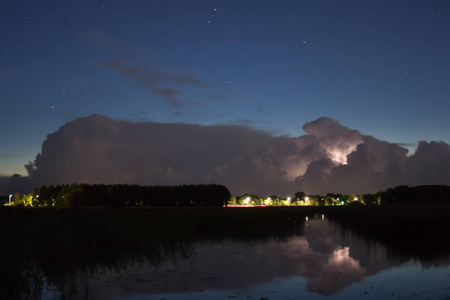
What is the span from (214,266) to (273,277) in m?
3.63

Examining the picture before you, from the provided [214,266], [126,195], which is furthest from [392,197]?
[214,266]

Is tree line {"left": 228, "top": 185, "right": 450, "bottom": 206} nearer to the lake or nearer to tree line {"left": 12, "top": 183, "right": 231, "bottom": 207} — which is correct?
tree line {"left": 12, "top": 183, "right": 231, "bottom": 207}

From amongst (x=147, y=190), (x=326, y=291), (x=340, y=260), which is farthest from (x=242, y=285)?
(x=147, y=190)

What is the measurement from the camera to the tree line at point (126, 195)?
342 feet

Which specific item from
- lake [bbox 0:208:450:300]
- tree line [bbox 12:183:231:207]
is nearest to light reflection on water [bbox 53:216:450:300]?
lake [bbox 0:208:450:300]

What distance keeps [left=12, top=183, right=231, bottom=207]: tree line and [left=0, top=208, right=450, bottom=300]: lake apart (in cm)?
7425

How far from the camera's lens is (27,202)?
10400 cm

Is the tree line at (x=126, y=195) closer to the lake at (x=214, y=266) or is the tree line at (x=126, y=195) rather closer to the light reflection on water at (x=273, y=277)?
the lake at (x=214, y=266)

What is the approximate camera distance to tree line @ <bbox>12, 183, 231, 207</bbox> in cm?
10419

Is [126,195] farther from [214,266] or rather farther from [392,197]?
[214,266]

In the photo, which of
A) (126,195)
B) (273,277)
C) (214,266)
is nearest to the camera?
(273,277)

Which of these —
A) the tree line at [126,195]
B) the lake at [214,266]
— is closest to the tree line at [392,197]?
the tree line at [126,195]

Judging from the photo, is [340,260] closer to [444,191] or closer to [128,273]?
[128,273]

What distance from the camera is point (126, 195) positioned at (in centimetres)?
11031
